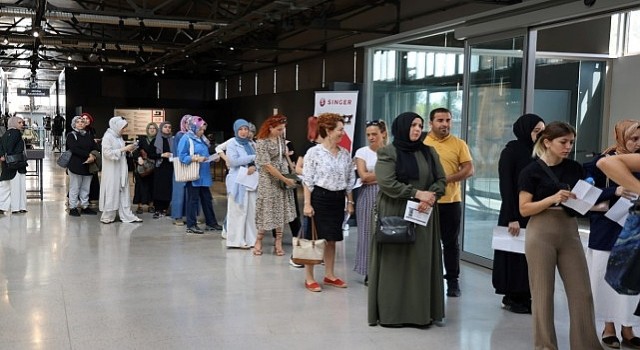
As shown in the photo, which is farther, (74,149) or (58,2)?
(58,2)

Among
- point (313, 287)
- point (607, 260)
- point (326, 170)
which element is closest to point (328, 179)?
point (326, 170)

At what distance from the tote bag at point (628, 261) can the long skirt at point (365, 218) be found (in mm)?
2600

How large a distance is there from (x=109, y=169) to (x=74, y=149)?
80 centimetres

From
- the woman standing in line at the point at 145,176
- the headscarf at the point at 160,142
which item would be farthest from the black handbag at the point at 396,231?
the woman standing in line at the point at 145,176

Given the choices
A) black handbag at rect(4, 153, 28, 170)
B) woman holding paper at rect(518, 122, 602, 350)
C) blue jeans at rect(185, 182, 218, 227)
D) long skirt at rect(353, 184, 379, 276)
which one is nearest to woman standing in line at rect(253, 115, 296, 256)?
long skirt at rect(353, 184, 379, 276)

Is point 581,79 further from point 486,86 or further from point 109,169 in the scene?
point 109,169

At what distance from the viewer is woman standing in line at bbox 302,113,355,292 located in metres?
5.31

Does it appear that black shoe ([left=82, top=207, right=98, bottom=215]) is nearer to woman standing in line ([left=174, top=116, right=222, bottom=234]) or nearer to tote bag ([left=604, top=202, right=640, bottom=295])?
woman standing in line ([left=174, top=116, right=222, bottom=234])

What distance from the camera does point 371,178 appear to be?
5.49 m

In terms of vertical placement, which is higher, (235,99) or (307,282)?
(235,99)

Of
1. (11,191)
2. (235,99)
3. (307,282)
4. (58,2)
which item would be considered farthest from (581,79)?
(235,99)

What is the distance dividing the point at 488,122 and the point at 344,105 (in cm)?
299

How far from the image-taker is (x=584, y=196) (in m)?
3.47

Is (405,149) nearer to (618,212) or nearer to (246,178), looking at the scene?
(618,212)
